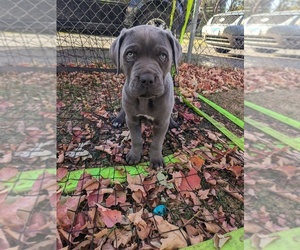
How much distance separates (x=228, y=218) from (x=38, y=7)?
2.12m

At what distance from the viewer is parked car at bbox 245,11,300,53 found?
1.72 metres

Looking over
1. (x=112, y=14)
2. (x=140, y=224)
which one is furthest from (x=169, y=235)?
(x=112, y=14)

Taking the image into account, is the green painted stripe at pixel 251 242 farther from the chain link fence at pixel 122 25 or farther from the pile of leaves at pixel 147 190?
the chain link fence at pixel 122 25

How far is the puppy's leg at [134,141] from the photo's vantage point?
2.51 metres

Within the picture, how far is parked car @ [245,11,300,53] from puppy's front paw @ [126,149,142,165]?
1.38 metres

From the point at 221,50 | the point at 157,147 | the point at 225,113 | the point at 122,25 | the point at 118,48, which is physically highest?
the point at 118,48

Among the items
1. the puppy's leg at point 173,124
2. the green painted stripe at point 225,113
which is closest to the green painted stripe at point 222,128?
the green painted stripe at point 225,113

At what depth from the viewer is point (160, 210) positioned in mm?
1999

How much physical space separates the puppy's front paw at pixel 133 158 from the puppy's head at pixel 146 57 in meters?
0.66

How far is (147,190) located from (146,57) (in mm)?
1074

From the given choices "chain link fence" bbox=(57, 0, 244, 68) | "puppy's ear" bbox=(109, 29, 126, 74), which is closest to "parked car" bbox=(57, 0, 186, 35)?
"chain link fence" bbox=(57, 0, 244, 68)

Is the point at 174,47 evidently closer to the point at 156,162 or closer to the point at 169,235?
the point at 156,162

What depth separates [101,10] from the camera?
5.51 m

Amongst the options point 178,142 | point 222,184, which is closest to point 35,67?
point 178,142
